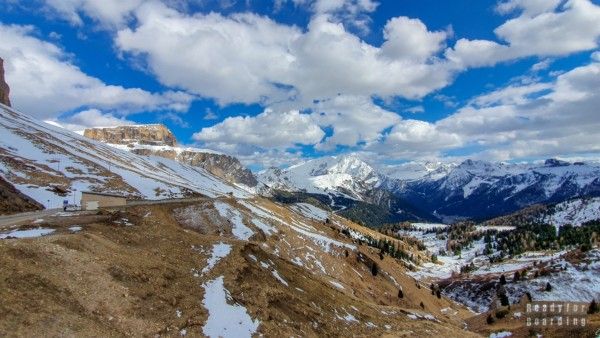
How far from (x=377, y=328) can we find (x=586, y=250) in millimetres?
173119

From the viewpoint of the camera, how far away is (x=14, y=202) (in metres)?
72.2

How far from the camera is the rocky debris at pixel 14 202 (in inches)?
2682

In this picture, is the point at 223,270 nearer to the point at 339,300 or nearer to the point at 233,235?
the point at 339,300

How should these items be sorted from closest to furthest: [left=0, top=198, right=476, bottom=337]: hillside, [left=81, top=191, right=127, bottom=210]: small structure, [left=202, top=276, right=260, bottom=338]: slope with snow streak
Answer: [left=0, top=198, right=476, bottom=337]: hillside
[left=202, top=276, right=260, bottom=338]: slope with snow streak
[left=81, top=191, right=127, bottom=210]: small structure

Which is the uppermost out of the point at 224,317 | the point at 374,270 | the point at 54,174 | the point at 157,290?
the point at 54,174

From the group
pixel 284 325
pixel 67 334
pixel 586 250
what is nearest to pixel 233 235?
pixel 284 325

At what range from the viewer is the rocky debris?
6813 cm

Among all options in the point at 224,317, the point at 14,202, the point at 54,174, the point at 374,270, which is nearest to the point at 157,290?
the point at 224,317

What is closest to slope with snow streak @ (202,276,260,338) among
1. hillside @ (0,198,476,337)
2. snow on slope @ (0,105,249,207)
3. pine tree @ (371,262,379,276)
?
hillside @ (0,198,476,337)

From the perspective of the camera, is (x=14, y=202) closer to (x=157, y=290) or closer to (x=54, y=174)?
(x=54, y=174)

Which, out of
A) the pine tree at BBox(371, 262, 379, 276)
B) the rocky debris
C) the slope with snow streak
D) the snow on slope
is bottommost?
the pine tree at BBox(371, 262, 379, 276)

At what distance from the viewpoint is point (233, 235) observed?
89.1 m

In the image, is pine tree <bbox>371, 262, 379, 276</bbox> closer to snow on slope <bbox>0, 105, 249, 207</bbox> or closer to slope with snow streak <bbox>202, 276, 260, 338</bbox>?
snow on slope <bbox>0, 105, 249, 207</bbox>

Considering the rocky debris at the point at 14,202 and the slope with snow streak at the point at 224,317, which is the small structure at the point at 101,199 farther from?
the slope with snow streak at the point at 224,317
